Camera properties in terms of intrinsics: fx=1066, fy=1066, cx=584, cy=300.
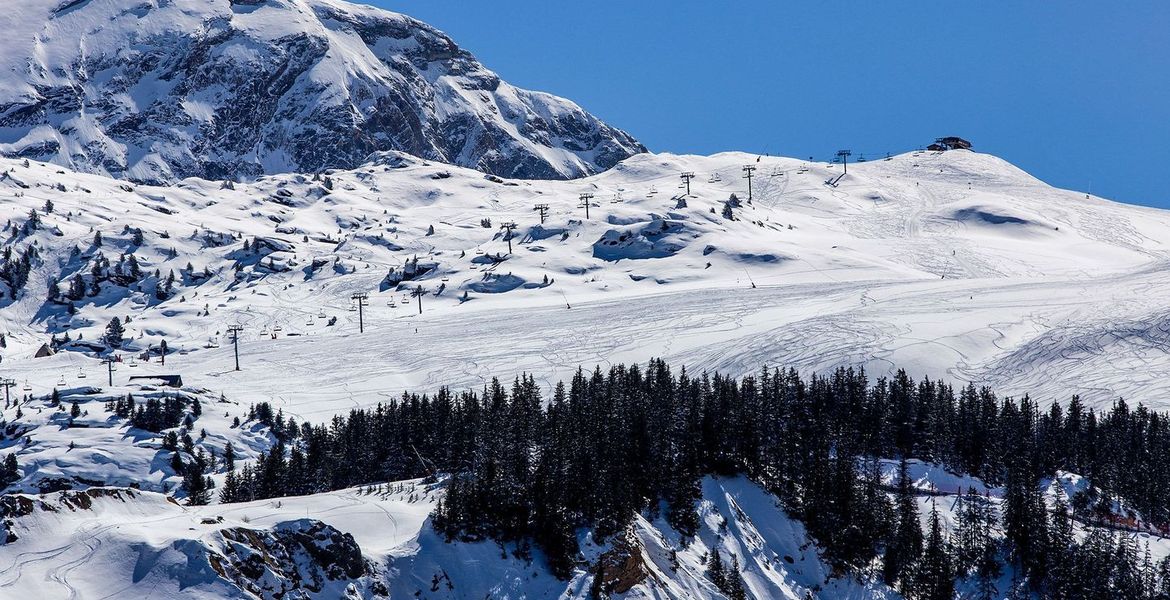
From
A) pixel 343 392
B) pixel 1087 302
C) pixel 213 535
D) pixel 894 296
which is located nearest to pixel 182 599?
pixel 213 535

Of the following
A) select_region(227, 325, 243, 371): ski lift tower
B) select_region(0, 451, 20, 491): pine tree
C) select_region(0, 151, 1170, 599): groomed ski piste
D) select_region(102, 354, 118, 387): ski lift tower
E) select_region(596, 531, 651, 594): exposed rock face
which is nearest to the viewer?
select_region(0, 151, 1170, 599): groomed ski piste

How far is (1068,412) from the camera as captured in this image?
5335 inches

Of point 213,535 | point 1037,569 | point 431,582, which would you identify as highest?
point 213,535

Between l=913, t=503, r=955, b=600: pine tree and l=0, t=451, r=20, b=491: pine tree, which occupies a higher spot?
l=0, t=451, r=20, b=491: pine tree

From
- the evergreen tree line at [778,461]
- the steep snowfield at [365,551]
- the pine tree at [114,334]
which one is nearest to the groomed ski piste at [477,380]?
the steep snowfield at [365,551]

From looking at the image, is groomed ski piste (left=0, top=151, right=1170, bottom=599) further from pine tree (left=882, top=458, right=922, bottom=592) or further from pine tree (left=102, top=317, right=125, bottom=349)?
pine tree (left=882, top=458, right=922, bottom=592)

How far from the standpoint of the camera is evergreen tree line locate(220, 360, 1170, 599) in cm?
8875

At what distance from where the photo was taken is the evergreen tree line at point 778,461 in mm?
88750

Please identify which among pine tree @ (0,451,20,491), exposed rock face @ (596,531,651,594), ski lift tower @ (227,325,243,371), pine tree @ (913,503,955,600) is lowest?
pine tree @ (913,503,955,600)

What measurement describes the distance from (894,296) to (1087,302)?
1272 inches

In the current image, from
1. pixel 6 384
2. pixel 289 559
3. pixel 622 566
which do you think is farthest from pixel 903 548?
pixel 6 384

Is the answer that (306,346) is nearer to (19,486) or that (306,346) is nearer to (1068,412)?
(19,486)

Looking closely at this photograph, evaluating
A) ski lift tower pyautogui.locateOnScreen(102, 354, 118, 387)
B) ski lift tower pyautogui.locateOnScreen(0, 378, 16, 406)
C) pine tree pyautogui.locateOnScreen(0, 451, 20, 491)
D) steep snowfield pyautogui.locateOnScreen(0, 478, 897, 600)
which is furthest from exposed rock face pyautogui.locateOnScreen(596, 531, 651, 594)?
ski lift tower pyautogui.locateOnScreen(102, 354, 118, 387)

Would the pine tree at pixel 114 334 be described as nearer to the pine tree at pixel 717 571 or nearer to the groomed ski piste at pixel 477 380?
the groomed ski piste at pixel 477 380
